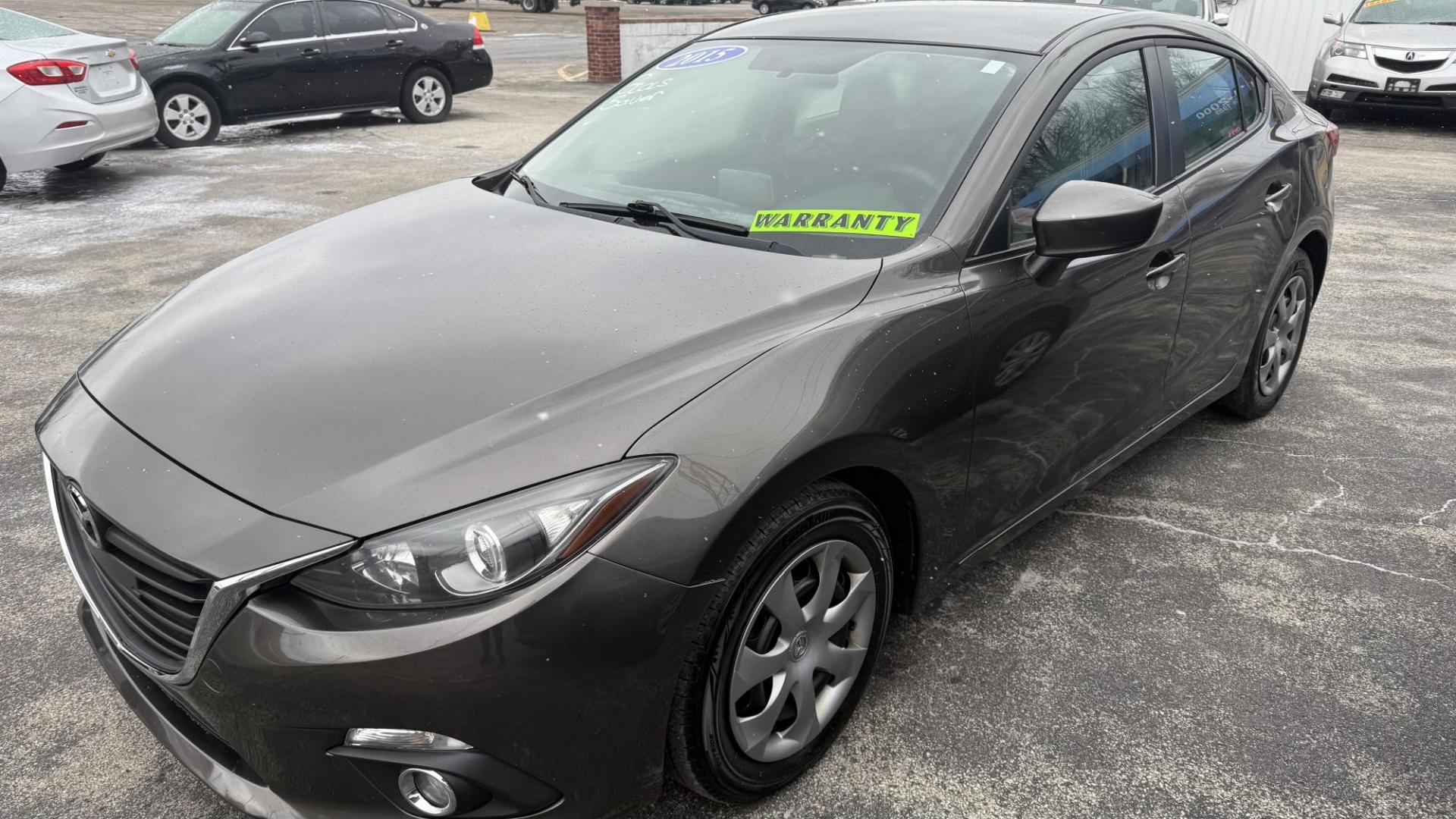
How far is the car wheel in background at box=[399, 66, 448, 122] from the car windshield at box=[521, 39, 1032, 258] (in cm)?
955

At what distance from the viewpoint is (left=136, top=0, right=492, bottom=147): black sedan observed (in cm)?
1039

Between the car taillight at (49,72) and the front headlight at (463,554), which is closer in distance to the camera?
the front headlight at (463,554)

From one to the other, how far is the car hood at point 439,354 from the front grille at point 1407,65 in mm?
12263

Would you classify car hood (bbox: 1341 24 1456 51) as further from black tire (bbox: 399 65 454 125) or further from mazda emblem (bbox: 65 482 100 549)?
mazda emblem (bbox: 65 482 100 549)

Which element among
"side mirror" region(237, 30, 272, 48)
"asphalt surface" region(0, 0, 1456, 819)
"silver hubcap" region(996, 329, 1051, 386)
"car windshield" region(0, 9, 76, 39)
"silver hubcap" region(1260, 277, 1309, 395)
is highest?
"car windshield" region(0, 9, 76, 39)

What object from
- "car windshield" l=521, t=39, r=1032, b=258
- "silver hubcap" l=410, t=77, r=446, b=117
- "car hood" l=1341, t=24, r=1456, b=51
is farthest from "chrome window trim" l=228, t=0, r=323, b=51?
"car hood" l=1341, t=24, r=1456, b=51

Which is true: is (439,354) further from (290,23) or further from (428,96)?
(428,96)

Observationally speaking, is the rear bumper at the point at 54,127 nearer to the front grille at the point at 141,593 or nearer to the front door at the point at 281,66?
the front door at the point at 281,66

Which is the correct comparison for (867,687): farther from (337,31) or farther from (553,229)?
(337,31)

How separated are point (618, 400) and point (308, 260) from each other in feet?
3.97

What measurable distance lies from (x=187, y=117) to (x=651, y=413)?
1037 centimetres

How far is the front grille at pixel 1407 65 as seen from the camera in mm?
11562

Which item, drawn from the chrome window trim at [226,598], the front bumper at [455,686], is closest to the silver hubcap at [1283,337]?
the front bumper at [455,686]

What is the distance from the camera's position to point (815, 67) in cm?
305
